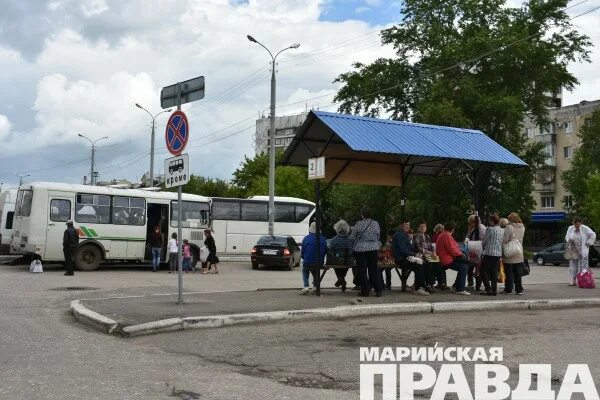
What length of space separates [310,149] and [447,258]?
380 cm

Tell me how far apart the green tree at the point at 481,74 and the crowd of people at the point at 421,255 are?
24805mm

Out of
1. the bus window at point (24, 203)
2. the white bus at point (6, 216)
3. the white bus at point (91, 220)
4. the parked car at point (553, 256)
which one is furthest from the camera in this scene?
the parked car at point (553, 256)

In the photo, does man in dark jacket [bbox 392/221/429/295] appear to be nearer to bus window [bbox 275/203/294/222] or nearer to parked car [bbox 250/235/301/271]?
parked car [bbox 250/235/301/271]

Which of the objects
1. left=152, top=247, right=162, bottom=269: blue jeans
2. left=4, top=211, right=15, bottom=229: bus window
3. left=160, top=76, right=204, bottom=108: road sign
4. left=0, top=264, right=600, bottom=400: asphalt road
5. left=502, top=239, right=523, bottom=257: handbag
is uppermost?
left=160, top=76, right=204, bottom=108: road sign

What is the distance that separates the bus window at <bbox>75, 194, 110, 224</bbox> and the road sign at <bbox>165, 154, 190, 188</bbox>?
13657 mm

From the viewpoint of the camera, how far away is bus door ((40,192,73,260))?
2398 centimetres

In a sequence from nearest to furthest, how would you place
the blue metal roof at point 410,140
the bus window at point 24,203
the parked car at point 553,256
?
the blue metal roof at point 410,140
the bus window at point 24,203
the parked car at point 553,256

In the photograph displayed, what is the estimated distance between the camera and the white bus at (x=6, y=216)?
28.6 metres

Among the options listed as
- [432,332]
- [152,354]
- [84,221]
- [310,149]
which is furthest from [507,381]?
[84,221]

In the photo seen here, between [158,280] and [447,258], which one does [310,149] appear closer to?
[447,258]

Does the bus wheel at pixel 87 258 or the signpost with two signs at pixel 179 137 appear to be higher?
the signpost with two signs at pixel 179 137

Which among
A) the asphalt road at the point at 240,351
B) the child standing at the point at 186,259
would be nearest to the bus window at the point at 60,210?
the child standing at the point at 186,259

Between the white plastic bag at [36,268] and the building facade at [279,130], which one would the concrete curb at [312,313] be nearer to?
the white plastic bag at [36,268]

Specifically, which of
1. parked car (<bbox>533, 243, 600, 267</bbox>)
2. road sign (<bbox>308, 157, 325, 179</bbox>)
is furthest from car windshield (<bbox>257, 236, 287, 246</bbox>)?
parked car (<bbox>533, 243, 600, 267</bbox>)
